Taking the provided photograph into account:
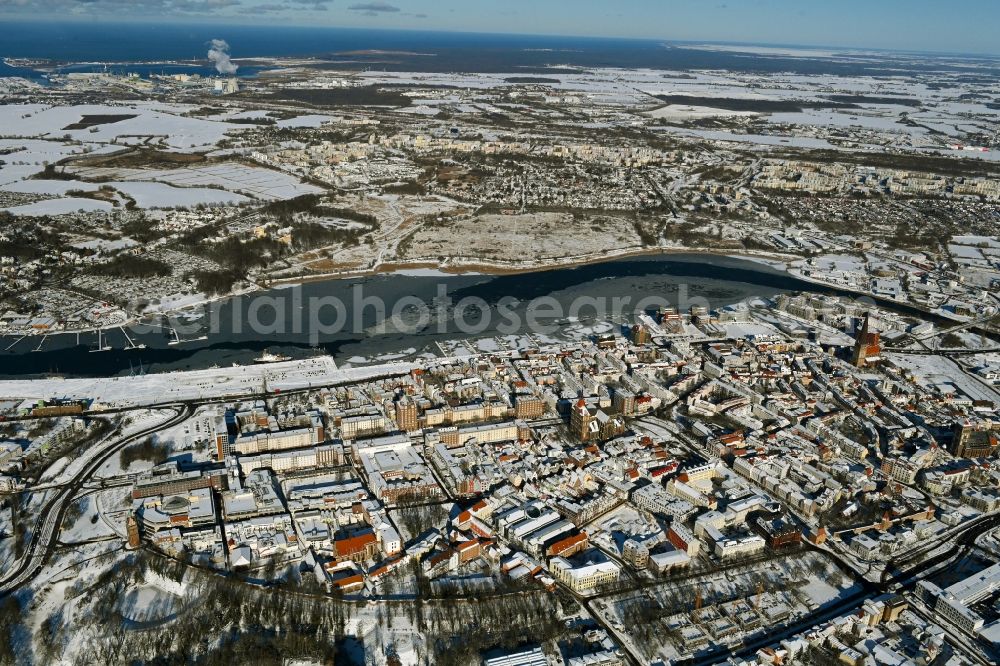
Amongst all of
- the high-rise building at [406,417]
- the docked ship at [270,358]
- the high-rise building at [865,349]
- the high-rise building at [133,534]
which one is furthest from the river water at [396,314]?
Answer: the high-rise building at [133,534]

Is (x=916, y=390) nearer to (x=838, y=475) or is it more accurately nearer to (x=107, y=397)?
(x=838, y=475)

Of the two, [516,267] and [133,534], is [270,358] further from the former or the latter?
[516,267]

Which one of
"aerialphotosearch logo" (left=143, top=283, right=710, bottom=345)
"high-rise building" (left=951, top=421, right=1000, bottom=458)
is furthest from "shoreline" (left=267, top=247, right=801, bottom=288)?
"high-rise building" (left=951, top=421, right=1000, bottom=458)

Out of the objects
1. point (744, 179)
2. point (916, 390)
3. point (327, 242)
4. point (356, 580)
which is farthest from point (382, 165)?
point (356, 580)

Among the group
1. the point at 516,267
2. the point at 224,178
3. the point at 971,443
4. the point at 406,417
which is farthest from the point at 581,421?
the point at 224,178

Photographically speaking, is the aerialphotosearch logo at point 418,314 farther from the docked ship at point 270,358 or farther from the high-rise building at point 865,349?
the high-rise building at point 865,349

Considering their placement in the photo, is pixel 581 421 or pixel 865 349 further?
pixel 865 349

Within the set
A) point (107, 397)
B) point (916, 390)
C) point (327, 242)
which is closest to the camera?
point (107, 397)

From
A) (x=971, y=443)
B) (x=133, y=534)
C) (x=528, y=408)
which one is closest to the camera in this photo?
(x=133, y=534)
